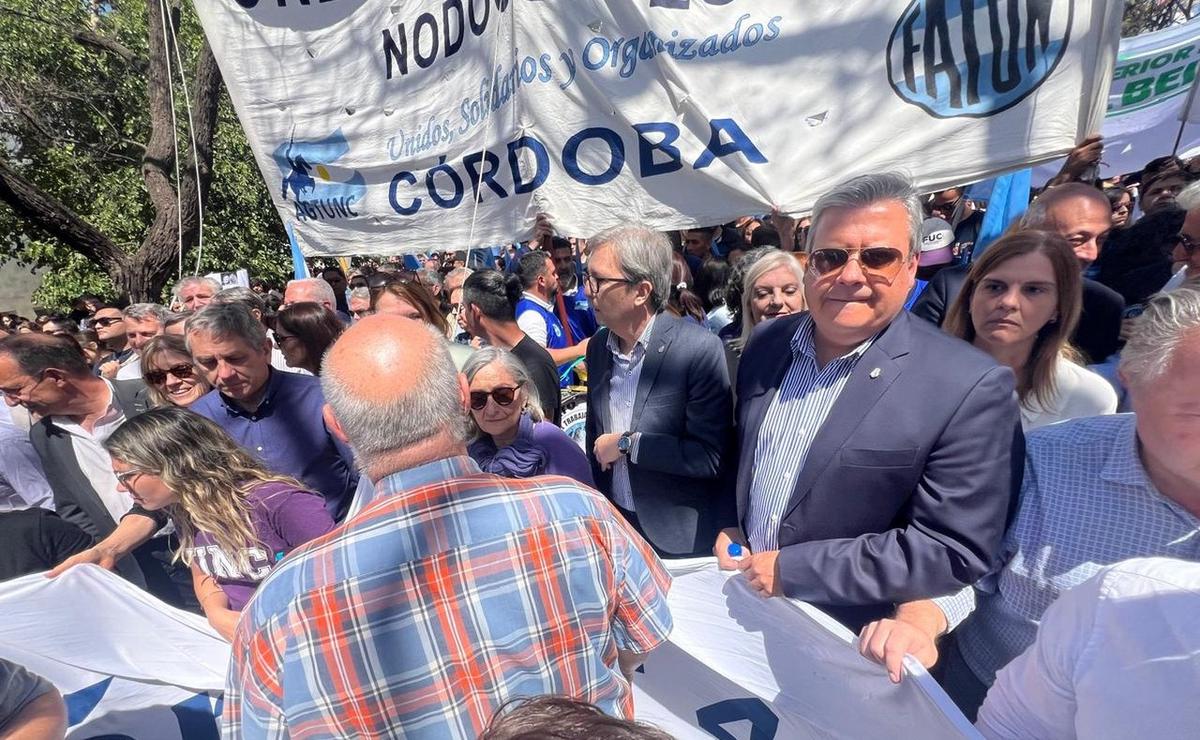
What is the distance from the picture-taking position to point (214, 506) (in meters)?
1.87

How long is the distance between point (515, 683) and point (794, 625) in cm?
70

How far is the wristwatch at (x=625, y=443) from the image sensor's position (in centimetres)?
207

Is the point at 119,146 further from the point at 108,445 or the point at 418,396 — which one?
the point at 418,396

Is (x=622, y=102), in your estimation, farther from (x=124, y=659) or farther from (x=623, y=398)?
(x=124, y=659)

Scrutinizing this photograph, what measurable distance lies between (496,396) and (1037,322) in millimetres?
1660

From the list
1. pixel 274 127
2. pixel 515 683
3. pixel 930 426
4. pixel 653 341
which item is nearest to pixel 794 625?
pixel 930 426

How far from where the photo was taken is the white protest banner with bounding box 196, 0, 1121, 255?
1847 mm

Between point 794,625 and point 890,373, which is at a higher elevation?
point 890,373

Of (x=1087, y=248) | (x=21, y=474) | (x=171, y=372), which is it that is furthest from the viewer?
(x=171, y=372)

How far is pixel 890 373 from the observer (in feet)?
4.52

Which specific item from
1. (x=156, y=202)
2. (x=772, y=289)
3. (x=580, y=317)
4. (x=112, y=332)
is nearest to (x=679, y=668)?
(x=772, y=289)

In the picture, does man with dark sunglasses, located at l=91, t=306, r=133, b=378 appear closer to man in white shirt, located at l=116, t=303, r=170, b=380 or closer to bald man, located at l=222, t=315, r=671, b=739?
man in white shirt, located at l=116, t=303, r=170, b=380

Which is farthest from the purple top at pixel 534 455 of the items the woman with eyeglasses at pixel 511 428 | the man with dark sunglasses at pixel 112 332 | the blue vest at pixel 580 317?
the man with dark sunglasses at pixel 112 332

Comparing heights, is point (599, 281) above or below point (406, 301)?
above
